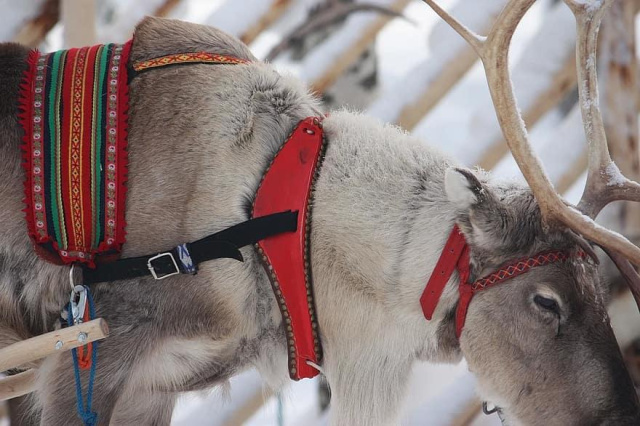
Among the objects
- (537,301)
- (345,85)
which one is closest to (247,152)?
(537,301)

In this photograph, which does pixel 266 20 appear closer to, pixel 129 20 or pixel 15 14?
pixel 129 20

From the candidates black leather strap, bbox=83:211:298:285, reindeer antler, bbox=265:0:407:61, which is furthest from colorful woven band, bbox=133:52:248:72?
reindeer antler, bbox=265:0:407:61

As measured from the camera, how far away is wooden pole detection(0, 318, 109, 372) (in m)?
1.78

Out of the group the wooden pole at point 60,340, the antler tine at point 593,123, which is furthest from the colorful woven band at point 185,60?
the antler tine at point 593,123

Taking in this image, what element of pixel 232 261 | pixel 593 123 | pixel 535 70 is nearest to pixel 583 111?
pixel 593 123

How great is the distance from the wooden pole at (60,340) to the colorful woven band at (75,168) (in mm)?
159

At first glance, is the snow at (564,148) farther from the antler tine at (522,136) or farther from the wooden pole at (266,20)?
the antler tine at (522,136)

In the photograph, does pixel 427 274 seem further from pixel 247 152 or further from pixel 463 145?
pixel 463 145

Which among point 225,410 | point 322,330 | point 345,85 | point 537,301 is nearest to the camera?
point 537,301

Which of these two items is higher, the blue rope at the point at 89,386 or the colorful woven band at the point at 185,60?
the colorful woven band at the point at 185,60

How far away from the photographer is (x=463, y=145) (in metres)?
3.69

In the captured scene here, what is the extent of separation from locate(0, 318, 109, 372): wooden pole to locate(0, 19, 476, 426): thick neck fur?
0.12m

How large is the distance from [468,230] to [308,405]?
285cm

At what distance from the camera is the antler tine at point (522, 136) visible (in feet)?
5.95
